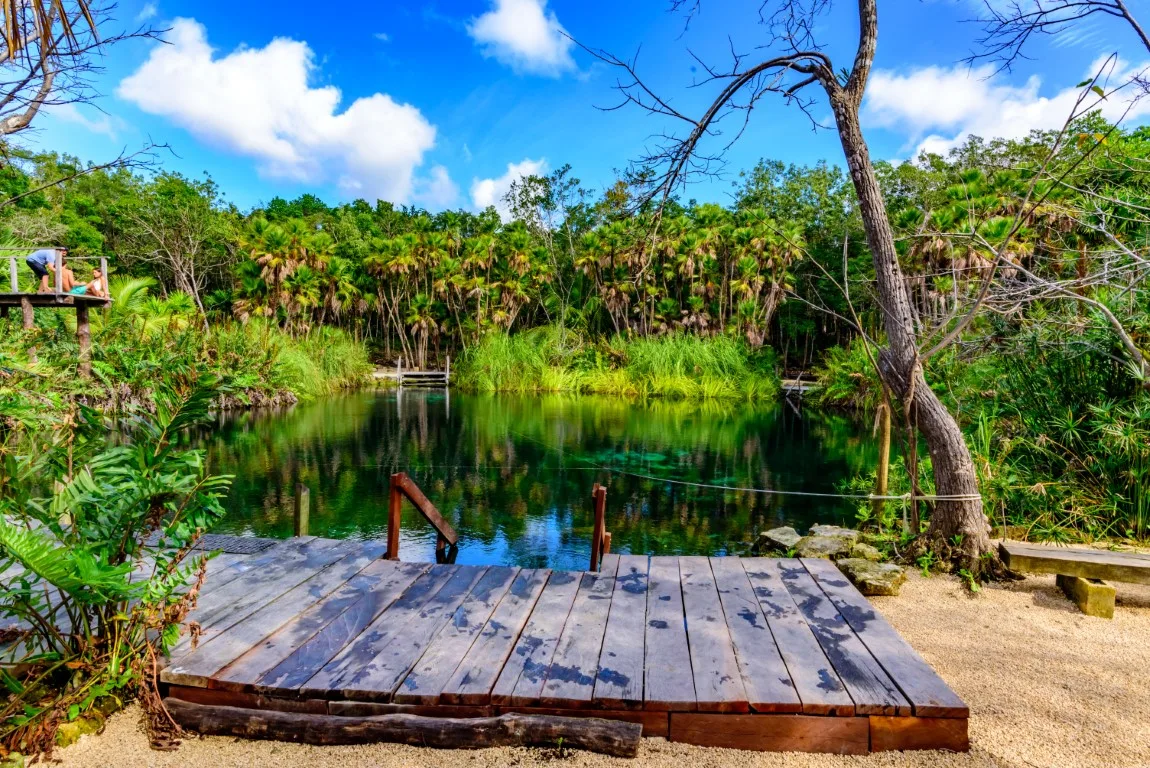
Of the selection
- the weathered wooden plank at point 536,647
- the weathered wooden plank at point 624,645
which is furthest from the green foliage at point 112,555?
the weathered wooden plank at point 624,645

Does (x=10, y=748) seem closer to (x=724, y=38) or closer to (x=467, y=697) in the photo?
(x=467, y=697)

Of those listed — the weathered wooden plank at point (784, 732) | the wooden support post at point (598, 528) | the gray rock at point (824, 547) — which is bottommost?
the gray rock at point (824, 547)

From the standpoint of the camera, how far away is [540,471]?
1034 centimetres

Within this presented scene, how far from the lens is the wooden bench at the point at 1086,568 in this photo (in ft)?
12.4

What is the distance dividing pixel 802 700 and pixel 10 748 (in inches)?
107

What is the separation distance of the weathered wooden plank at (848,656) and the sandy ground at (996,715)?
18 cm

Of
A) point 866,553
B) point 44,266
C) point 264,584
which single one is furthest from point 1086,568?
point 44,266

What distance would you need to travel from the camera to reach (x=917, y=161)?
2595 cm

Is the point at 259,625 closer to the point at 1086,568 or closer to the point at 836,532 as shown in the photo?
the point at 1086,568

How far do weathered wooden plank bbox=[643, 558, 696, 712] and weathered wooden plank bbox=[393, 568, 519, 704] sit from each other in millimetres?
742

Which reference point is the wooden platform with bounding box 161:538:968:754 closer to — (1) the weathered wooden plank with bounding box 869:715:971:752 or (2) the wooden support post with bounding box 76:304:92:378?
(1) the weathered wooden plank with bounding box 869:715:971:752

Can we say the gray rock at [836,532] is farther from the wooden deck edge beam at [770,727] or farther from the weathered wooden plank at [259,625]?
the weathered wooden plank at [259,625]

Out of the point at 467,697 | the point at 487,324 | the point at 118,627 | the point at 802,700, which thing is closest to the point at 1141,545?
the point at 802,700

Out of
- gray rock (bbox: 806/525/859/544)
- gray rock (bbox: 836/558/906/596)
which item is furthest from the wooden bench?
gray rock (bbox: 806/525/859/544)
